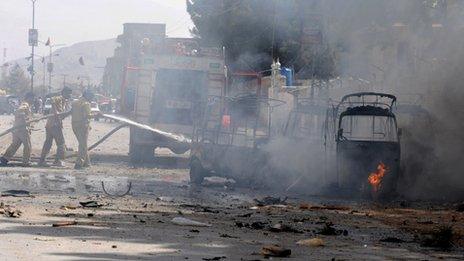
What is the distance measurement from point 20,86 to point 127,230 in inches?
5252

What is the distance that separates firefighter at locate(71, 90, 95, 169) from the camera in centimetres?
2258

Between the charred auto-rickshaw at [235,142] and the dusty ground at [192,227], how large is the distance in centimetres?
62

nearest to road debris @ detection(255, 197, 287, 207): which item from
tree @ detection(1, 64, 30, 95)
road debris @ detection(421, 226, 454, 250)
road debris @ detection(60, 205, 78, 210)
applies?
road debris @ detection(60, 205, 78, 210)

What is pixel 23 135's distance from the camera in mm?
22719

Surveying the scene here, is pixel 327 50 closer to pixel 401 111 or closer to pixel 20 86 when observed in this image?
pixel 401 111

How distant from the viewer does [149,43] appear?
25953 mm

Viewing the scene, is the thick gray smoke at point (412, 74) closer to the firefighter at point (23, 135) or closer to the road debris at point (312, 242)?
the firefighter at point (23, 135)

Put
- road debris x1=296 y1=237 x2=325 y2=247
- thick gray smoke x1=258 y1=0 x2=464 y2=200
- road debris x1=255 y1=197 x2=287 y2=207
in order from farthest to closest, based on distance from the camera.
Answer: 1. thick gray smoke x1=258 y1=0 x2=464 y2=200
2. road debris x1=255 y1=197 x2=287 y2=207
3. road debris x1=296 y1=237 x2=325 y2=247

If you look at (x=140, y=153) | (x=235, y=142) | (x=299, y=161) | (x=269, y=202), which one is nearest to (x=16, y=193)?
(x=269, y=202)

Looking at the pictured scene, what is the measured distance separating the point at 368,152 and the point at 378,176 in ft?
1.63

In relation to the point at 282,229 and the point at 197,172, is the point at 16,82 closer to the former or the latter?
the point at 197,172

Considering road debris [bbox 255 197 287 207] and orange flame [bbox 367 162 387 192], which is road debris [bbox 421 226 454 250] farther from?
orange flame [bbox 367 162 387 192]

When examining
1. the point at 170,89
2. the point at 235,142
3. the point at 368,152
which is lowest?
the point at 368,152

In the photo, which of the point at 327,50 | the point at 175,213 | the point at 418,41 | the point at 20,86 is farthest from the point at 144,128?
the point at 20,86
